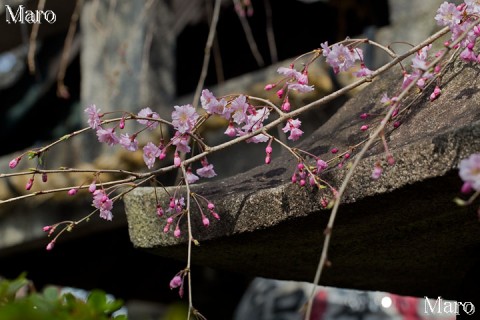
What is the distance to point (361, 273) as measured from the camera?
1938mm

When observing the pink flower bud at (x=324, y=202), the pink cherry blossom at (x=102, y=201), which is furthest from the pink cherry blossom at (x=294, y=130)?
the pink cherry blossom at (x=102, y=201)

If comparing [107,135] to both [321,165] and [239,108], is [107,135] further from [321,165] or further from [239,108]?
[321,165]

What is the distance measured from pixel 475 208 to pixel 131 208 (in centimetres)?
69

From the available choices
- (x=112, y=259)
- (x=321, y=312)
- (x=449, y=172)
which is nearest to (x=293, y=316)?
(x=321, y=312)

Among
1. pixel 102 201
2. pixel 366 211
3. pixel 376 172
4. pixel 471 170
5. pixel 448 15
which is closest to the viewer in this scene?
pixel 471 170

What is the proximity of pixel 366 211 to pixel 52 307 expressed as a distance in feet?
1.79

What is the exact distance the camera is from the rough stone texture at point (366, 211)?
4.33 ft

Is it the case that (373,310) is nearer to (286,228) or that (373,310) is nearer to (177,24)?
(177,24)

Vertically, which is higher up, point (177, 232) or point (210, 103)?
point (210, 103)

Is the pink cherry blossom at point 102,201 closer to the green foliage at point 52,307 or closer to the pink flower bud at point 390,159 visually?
the green foliage at point 52,307

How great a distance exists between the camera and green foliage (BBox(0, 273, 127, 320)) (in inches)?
31.5

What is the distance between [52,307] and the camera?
1.31m

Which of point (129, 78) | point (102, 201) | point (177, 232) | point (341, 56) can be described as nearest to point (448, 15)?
point (341, 56)

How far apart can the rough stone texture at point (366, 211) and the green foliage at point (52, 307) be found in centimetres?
25
